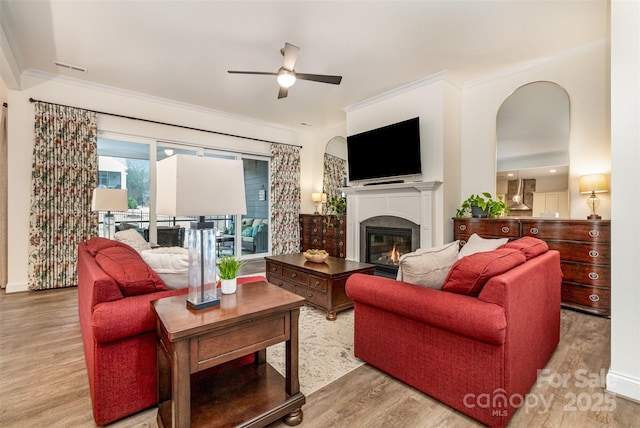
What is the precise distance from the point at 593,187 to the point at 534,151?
86 cm

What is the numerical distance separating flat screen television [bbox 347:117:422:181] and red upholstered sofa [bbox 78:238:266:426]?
3609 millimetres

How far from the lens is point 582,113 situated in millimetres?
3389

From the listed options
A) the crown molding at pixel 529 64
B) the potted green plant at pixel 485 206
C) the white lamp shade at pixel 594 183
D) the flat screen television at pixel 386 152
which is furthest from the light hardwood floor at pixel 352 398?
the crown molding at pixel 529 64

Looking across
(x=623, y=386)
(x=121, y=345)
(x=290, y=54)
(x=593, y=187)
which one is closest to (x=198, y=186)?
(x=121, y=345)

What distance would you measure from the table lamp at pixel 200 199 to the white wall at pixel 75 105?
12.7ft

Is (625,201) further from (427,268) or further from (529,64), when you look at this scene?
(529,64)

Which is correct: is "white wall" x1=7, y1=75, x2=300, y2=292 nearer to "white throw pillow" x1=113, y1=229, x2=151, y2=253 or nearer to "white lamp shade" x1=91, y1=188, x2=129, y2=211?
"white lamp shade" x1=91, y1=188, x2=129, y2=211

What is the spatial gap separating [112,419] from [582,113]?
4.95 metres

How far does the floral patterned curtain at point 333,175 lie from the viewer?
20.4ft

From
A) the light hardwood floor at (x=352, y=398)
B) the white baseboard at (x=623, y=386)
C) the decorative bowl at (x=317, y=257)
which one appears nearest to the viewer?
the light hardwood floor at (x=352, y=398)

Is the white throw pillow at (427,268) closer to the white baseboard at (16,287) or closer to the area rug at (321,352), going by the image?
the area rug at (321,352)

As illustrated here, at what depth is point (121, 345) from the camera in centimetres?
147

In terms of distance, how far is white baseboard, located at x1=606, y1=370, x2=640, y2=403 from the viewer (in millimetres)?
1730

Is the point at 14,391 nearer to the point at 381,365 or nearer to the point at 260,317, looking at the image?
the point at 260,317
